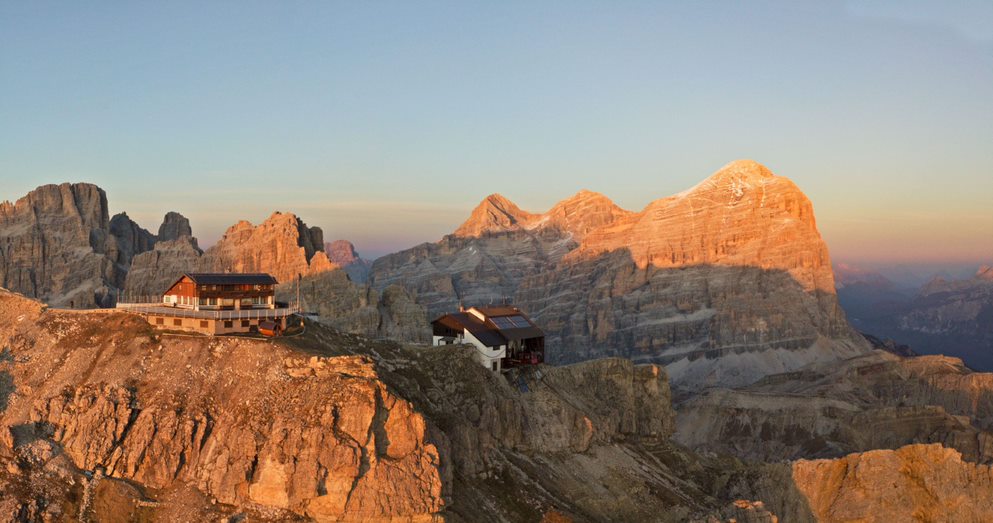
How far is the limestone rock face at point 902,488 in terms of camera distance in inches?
3797

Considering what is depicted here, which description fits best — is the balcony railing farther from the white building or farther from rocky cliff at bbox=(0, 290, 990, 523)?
the white building

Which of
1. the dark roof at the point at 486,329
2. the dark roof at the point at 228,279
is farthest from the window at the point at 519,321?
the dark roof at the point at 228,279

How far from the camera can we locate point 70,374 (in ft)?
237

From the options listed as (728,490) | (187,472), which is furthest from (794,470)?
(187,472)

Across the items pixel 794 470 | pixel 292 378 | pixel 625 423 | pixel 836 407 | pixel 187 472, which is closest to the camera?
pixel 187 472

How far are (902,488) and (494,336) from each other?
4447 cm

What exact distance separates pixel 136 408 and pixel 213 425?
233 inches

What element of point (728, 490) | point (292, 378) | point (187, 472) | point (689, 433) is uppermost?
point (292, 378)

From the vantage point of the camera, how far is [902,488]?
9825 centimetres

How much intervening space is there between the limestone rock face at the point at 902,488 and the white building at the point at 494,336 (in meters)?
32.6

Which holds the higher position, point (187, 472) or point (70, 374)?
point (70, 374)

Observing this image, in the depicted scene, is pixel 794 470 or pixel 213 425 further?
pixel 794 470

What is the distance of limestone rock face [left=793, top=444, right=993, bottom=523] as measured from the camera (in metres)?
96.4

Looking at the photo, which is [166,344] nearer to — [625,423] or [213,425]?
[213,425]
